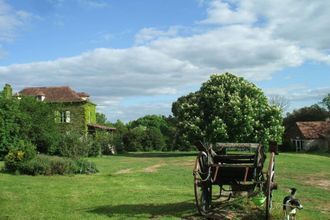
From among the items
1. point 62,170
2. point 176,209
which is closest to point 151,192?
point 176,209

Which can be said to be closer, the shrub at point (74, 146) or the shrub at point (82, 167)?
the shrub at point (82, 167)

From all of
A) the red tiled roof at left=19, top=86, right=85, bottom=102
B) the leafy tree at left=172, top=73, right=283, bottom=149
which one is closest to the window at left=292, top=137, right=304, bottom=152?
the leafy tree at left=172, top=73, right=283, bottom=149

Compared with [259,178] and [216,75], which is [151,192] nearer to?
[259,178]

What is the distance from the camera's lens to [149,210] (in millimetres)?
13203

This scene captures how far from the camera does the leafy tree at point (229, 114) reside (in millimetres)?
47062

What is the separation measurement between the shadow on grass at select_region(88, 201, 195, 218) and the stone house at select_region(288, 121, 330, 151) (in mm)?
62852

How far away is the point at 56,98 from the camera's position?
60.8 meters

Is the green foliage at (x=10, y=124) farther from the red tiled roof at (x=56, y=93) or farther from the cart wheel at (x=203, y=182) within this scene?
the cart wheel at (x=203, y=182)

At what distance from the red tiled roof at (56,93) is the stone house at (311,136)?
34921 millimetres

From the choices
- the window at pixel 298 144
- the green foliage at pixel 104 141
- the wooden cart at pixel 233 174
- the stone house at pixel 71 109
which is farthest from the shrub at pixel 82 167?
the window at pixel 298 144

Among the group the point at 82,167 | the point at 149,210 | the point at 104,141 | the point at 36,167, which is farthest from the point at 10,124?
the point at 149,210

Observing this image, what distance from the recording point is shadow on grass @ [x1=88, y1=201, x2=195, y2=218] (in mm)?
12398

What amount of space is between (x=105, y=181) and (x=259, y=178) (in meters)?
11.5

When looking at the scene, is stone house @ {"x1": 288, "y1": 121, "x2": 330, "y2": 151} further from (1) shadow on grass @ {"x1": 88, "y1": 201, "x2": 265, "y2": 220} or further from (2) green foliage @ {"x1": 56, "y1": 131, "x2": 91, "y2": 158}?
(1) shadow on grass @ {"x1": 88, "y1": 201, "x2": 265, "y2": 220}
